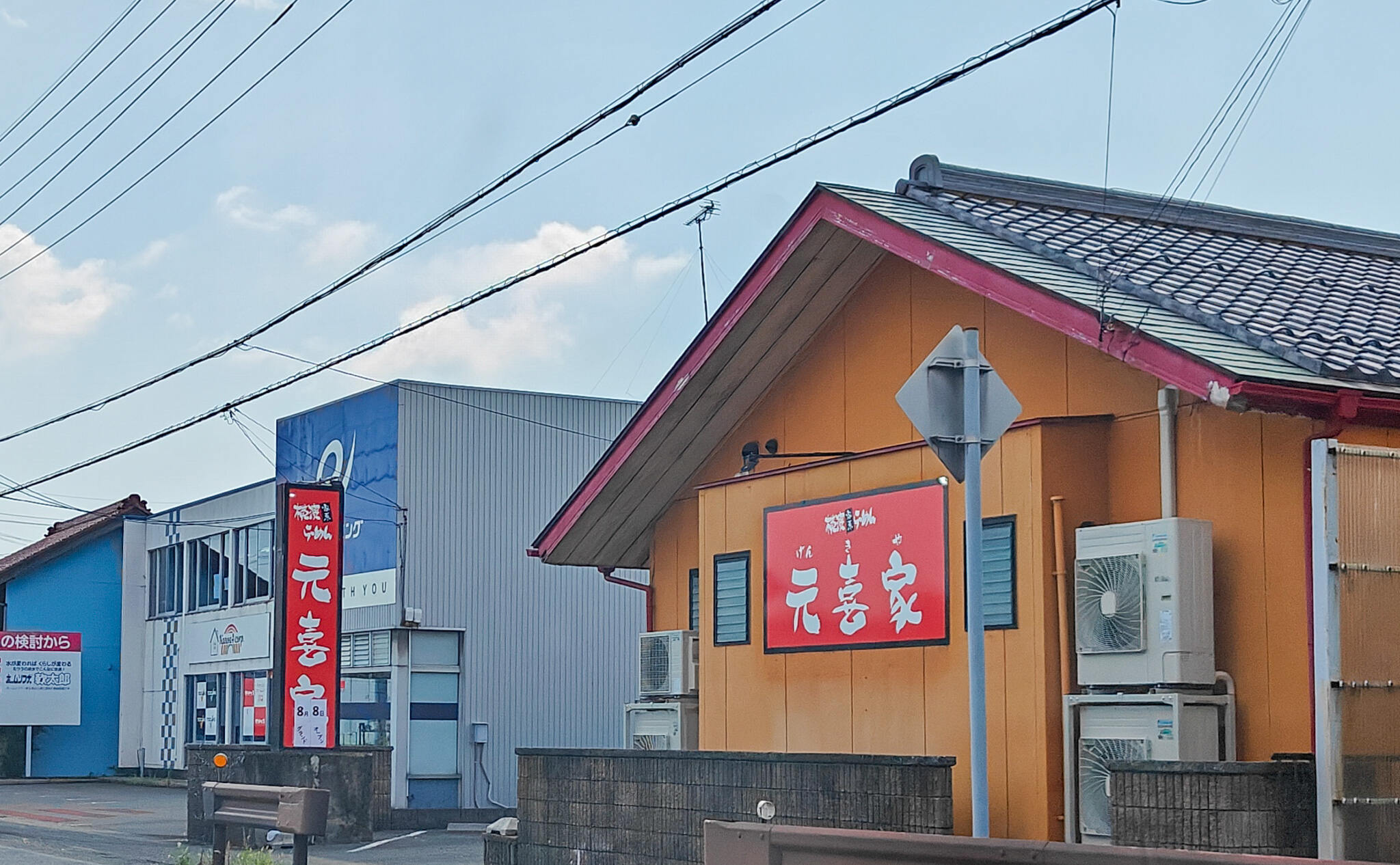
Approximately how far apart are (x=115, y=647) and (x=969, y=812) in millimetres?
34991

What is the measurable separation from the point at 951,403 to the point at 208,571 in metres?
31.3

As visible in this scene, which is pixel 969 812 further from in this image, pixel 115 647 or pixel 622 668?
pixel 115 647

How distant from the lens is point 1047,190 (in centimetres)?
1397

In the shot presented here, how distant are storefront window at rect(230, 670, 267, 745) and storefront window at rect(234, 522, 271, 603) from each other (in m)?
1.63

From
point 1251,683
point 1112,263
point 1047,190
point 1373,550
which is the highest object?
point 1047,190

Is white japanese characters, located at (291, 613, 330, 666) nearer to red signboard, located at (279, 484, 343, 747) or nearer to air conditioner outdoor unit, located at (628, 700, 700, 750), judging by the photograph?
red signboard, located at (279, 484, 343, 747)

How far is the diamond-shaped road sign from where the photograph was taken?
7.46m

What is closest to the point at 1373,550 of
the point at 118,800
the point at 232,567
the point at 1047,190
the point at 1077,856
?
the point at 1077,856

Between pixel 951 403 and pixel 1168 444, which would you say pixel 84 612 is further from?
pixel 951 403

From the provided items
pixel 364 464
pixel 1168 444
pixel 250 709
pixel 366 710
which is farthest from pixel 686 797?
pixel 250 709

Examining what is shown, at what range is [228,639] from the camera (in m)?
34.1

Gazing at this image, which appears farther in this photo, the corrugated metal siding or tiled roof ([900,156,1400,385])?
tiled roof ([900,156,1400,385])

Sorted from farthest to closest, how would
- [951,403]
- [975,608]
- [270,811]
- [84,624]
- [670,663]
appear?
[84,624] < [670,663] < [270,811] < [951,403] < [975,608]

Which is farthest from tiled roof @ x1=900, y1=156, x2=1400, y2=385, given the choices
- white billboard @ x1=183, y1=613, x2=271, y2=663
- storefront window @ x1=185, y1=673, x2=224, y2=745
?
storefront window @ x1=185, y1=673, x2=224, y2=745
